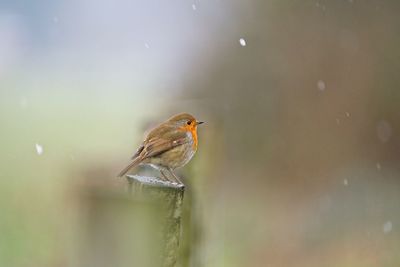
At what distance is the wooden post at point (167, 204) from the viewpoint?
Result: 105 centimetres

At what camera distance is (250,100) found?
5.52 metres

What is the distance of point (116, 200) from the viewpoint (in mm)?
1073

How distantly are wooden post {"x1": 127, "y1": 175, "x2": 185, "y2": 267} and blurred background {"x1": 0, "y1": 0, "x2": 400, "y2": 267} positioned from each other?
251 centimetres

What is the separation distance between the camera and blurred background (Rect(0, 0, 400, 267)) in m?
4.14

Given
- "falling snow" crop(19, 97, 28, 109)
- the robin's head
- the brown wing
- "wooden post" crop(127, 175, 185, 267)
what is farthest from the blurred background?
"wooden post" crop(127, 175, 185, 267)

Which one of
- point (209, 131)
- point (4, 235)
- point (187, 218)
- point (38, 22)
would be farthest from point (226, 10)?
point (187, 218)

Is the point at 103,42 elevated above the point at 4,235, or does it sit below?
above

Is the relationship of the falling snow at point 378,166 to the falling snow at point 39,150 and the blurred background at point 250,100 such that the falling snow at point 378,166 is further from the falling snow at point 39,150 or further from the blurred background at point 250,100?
the falling snow at point 39,150

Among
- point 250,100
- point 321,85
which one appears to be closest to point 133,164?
point 250,100

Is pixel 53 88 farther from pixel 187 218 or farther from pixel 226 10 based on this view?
pixel 187 218

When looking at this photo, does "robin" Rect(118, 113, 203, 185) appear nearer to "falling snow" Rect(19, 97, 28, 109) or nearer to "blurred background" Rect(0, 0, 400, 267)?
"blurred background" Rect(0, 0, 400, 267)

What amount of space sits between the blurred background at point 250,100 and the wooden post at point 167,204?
98.9 inches

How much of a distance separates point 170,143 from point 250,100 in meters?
3.56

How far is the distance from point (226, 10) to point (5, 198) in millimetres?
2906
